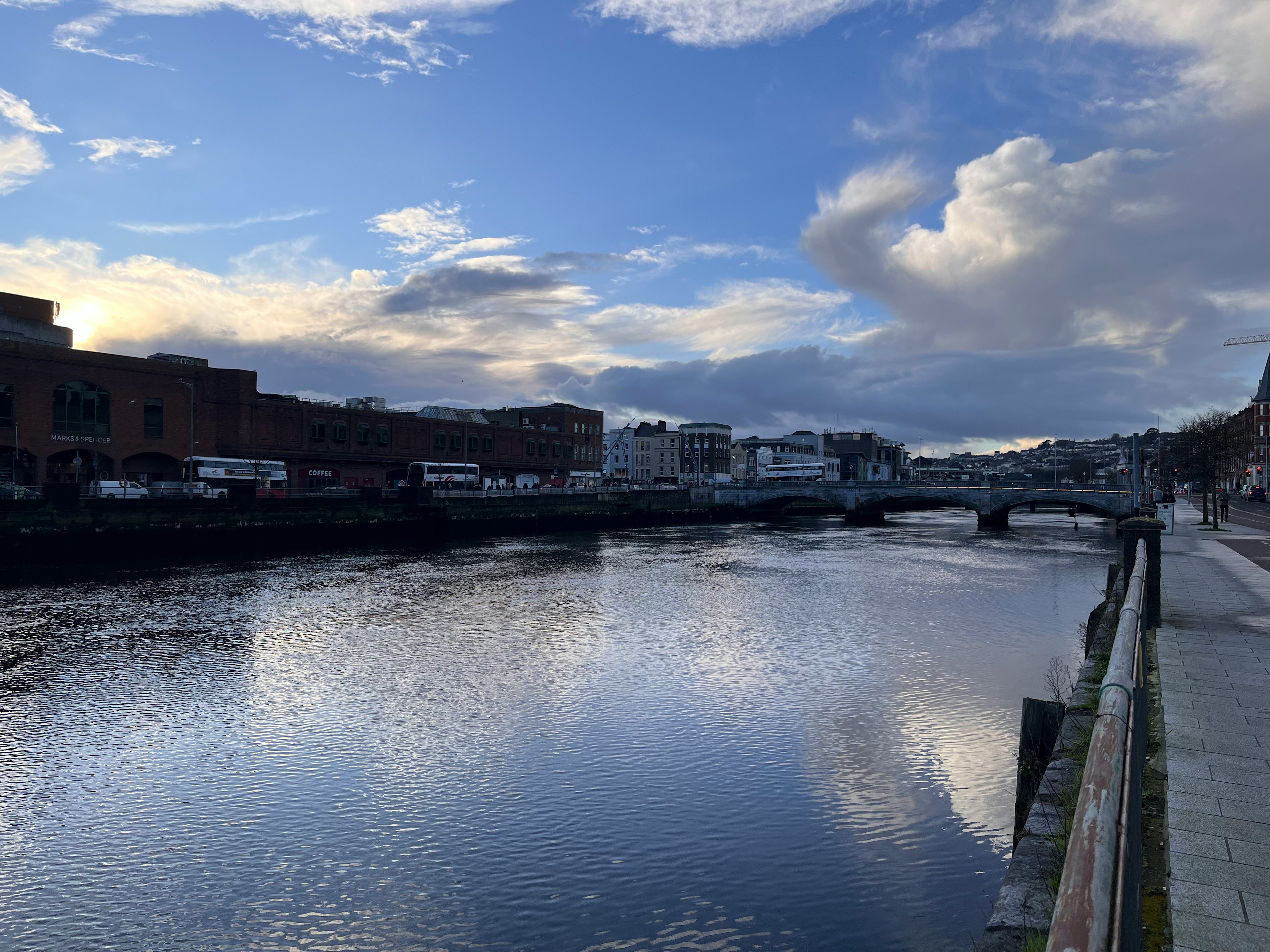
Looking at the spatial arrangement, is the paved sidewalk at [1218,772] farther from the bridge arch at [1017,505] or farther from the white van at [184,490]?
the bridge arch at [1017,505]

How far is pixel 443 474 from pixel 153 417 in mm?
31376

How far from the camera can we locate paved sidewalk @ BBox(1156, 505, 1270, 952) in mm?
6285

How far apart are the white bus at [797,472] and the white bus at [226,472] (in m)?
77.3

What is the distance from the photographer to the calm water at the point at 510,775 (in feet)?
36.3

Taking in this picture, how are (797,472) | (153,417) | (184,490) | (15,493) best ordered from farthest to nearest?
(797,472) → (153,417) → (184,490) → (15,493)

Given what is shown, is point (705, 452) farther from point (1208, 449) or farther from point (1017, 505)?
point (1208, 449)

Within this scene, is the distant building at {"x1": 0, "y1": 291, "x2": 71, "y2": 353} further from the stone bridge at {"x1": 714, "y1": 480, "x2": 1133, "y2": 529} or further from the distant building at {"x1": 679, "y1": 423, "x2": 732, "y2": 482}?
the distant building at {"x1": 679, "y1": 423, "x2": 732, "y2": 482}

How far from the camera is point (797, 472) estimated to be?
15250 centimetres

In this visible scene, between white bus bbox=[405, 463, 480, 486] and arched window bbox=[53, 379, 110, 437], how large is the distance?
29.8 meters

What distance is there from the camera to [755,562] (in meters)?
54.1

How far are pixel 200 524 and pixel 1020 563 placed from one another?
50859 millimetres

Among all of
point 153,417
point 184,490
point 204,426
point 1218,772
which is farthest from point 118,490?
point 1218,772

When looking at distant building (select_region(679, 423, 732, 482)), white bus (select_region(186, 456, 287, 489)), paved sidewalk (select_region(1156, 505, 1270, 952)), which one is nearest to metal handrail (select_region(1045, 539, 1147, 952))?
paved sidewalk (select_region(1156, 505, 1270, 952))

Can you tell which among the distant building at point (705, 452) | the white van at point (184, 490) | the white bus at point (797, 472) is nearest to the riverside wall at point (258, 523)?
the white van at point (184, 490)
